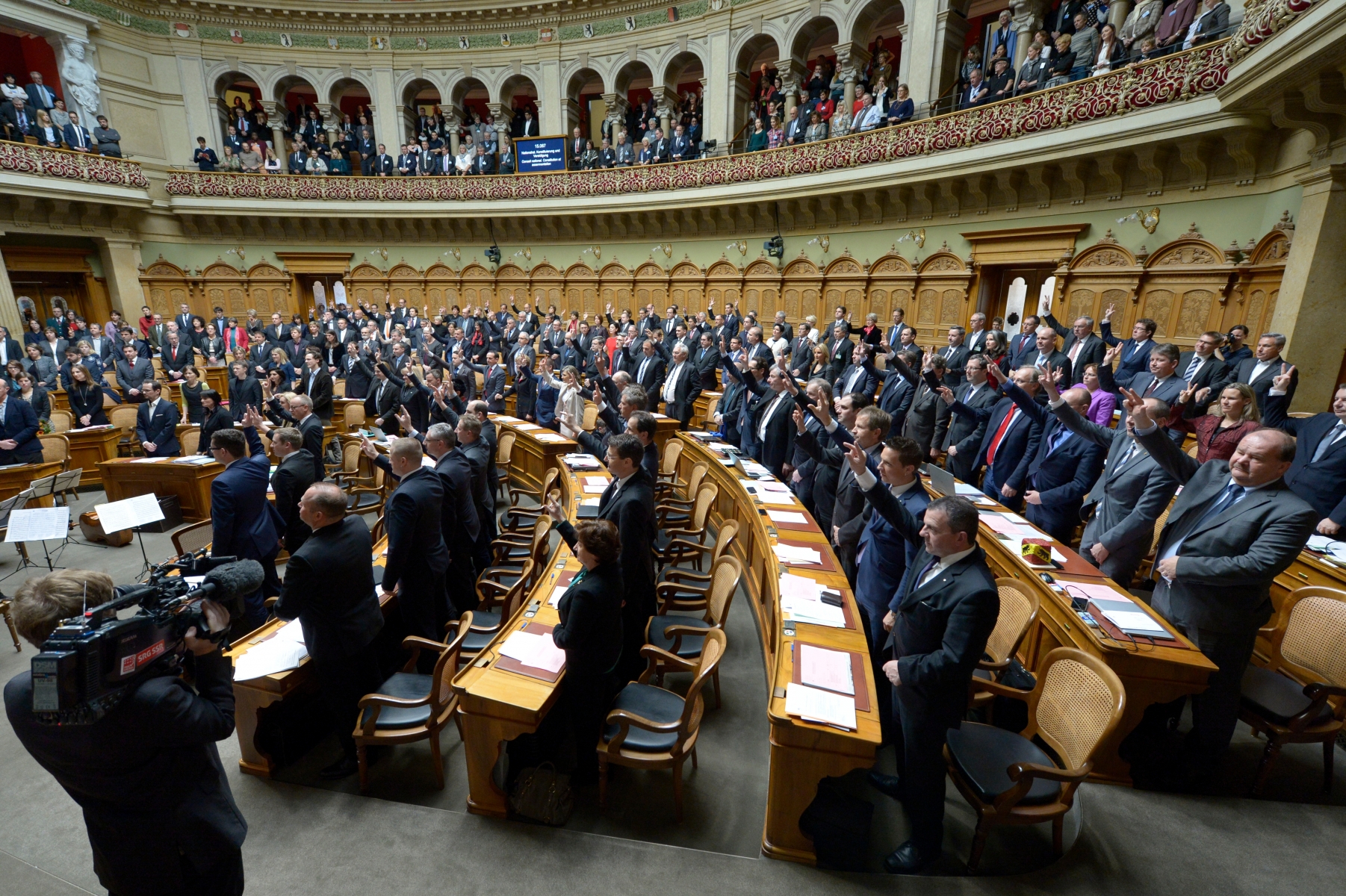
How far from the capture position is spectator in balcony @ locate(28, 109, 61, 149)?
1502cm

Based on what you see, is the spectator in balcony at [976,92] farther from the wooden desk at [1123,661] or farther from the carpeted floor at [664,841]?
the carpeted floor at [664,841]

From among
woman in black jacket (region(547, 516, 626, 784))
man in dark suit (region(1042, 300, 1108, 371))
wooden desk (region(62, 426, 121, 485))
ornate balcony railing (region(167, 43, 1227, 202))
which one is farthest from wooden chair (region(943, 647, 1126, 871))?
wooden desk (region(62, 426, 121, 485))

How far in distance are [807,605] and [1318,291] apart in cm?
856

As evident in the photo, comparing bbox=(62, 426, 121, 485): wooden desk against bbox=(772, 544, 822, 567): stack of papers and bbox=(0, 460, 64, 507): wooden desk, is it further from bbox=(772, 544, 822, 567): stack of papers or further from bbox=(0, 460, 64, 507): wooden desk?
bbox=(772, 544, 822, 567): stack of papers

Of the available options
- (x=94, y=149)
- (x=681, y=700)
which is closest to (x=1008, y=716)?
(x=681, y=700)

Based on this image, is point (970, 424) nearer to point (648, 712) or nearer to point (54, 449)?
point (648, 712)

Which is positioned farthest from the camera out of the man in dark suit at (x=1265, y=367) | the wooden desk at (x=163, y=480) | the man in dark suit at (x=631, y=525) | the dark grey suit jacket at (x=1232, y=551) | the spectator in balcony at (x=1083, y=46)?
the spectator in balcony at (x=1083, y=46)

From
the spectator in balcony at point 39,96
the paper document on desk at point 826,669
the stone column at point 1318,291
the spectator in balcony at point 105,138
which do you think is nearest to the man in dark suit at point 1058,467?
the paper document on desk at point 826,669

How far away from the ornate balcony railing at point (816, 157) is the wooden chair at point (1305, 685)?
835 centimetres

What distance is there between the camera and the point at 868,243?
13.7m

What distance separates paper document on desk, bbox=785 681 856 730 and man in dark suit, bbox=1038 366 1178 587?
2.52 meters

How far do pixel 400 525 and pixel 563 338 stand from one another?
10731mm

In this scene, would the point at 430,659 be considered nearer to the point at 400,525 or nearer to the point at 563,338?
the point at 400,525

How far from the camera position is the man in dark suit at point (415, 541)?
3.70m
